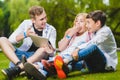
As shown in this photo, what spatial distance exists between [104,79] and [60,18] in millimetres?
23016

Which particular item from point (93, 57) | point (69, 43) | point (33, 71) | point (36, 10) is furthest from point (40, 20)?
point (33, 71)

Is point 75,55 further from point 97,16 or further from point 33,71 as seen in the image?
point 97,16

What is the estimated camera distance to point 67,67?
5172 mm

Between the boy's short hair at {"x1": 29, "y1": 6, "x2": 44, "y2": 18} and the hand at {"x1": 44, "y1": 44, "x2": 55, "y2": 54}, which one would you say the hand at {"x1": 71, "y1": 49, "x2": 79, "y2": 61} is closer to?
the hand at {"x1": 44, "y1": 44, "x2": 55, "y2": 54}

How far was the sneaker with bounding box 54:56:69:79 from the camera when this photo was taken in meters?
4.98

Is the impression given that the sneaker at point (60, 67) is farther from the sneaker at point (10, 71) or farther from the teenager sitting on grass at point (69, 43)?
the sneaker at point (10, 71)

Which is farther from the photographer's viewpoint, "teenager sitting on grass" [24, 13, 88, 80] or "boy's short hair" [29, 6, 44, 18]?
"boy's short hair" [29, 6, 44, 18]

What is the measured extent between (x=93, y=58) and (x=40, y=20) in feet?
2.98

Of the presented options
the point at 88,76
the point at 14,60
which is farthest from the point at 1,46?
the point at 88,76

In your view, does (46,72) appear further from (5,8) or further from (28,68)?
(5,8)

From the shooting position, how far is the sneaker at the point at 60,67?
498 centimetres

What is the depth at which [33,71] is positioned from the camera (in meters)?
4.62

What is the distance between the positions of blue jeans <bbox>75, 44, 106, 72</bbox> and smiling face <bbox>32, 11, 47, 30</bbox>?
0.76 metres

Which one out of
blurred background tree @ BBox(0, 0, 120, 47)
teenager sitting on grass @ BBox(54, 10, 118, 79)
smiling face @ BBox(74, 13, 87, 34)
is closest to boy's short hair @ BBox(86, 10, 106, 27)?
teenager sitting on grass @ BBox(54, 10, 118, 79)
